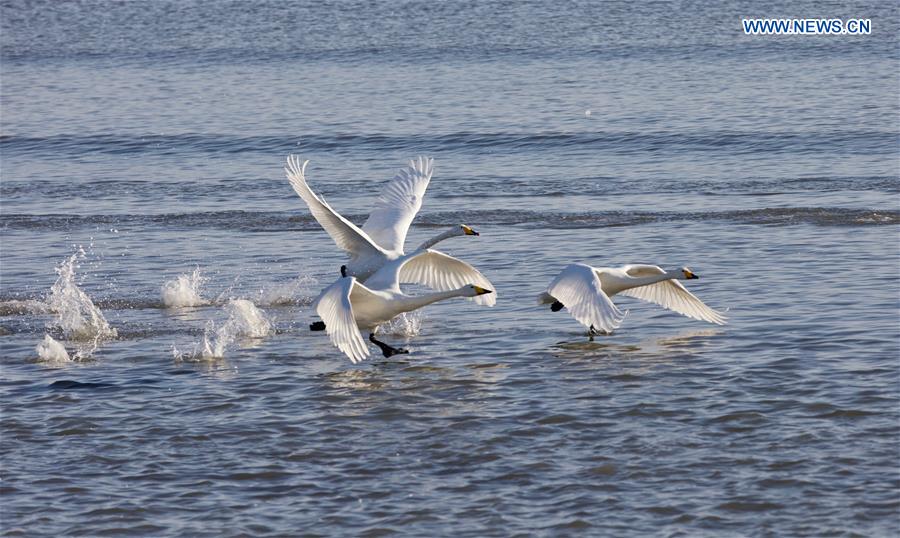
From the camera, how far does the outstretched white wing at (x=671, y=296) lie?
38.5ft

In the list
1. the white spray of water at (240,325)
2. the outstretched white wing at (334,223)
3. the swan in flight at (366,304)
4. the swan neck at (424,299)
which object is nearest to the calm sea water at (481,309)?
the white spray of water at (240,325)

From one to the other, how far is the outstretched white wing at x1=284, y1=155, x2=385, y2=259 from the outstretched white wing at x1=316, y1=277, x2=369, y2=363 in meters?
1.68

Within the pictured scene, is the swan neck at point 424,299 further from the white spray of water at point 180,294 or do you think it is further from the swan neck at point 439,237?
the white spray of water at point 180,294

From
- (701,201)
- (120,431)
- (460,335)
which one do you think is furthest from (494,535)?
(701,201)

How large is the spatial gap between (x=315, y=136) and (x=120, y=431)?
15744 mm

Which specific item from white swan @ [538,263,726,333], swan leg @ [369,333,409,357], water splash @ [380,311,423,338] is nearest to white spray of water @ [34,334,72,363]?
swan leg @ [369,333,409,357]

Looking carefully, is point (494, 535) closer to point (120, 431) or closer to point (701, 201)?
point (120, 431)

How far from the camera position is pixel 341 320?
10297 mm

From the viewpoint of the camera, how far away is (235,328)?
39.3 ft

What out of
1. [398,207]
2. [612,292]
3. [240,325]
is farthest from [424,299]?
[398,207]

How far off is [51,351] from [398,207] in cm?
382

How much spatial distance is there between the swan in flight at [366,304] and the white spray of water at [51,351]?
80.1 inches

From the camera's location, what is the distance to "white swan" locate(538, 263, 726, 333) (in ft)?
35.8

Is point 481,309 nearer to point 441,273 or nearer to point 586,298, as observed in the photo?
point 441,273
